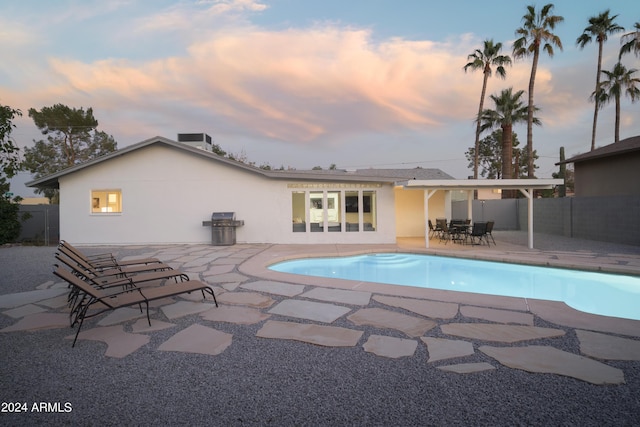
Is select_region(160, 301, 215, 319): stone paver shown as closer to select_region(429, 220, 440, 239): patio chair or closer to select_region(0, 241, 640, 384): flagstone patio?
select_region(0, 241, 640, 384): flagstone patio

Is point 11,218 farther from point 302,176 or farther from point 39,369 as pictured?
point 39,369

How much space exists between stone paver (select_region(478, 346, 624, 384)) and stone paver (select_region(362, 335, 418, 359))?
0.71m

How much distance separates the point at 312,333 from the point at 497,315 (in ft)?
8.05

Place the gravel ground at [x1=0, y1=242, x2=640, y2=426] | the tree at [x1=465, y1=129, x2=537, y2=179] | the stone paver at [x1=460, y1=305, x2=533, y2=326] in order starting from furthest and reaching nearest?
the tree at [x1=465, y1=129, x2=537, y2=179] → the stone paver at [x1=460, y1=305, x2=533, y2=326] → the gravel ground at [x1=0, y1=242, x2=640, y2=426]

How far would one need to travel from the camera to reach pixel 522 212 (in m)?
19.4

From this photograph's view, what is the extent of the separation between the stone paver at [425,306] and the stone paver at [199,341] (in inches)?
93.9

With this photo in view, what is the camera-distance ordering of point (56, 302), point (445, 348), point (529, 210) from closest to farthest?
point (445, 348) → point (56, 302) → point (529, 210)

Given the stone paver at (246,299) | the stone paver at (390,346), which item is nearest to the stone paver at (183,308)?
the stone paver at (246,299)

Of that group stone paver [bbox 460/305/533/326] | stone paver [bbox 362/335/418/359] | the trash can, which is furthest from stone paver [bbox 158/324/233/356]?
the trash can

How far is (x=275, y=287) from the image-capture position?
584 centimetres

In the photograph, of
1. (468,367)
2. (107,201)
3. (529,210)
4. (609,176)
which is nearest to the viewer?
(468,367)

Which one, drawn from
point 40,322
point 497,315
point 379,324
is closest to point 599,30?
point 497,315

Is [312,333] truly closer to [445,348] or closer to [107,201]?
[445,348]

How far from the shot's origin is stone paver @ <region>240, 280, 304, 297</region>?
549cm
